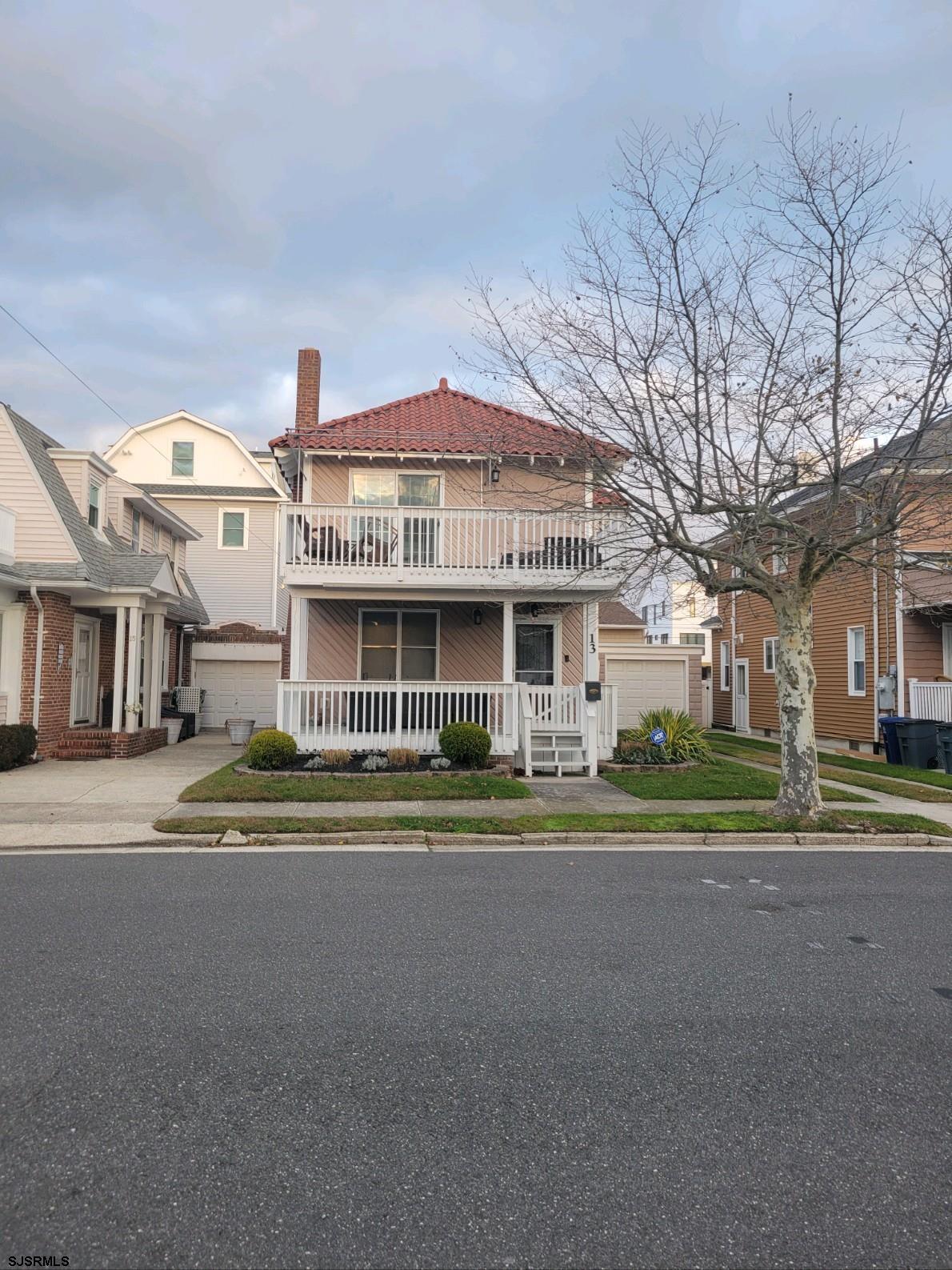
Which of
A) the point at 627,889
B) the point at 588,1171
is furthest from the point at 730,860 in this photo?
the point at 588,1171

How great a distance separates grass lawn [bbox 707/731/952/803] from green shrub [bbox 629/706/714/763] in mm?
1776

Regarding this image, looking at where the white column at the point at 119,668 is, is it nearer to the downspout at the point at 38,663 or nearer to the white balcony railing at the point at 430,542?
the downspout at the point at 38,663

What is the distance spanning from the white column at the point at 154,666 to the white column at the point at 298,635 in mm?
5119

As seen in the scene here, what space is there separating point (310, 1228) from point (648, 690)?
2232 cm

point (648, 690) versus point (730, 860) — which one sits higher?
point (648, 690)

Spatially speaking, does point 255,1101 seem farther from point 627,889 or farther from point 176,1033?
point 627,889

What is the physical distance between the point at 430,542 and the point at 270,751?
15.8 feet

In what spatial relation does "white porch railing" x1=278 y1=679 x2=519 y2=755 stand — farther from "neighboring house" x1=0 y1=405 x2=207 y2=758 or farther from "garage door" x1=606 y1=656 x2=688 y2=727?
"garage door" x1=606 y1=656 x2=688 y2=727

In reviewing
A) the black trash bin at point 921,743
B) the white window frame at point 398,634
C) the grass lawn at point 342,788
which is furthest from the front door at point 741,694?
the grass lawn at point 342,788

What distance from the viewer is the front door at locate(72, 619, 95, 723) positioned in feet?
57.2

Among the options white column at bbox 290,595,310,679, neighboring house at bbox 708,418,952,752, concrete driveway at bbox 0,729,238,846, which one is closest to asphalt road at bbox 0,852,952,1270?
concrete driveway at bbox 0,729,238,846

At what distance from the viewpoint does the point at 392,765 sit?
13.8 m

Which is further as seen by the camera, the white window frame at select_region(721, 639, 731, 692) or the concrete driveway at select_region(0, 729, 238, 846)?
the white window frame at select_region(721, 639, 731, 692)

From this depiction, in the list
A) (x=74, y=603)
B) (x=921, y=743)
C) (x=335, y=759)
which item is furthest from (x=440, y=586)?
(x=921, y=743)
